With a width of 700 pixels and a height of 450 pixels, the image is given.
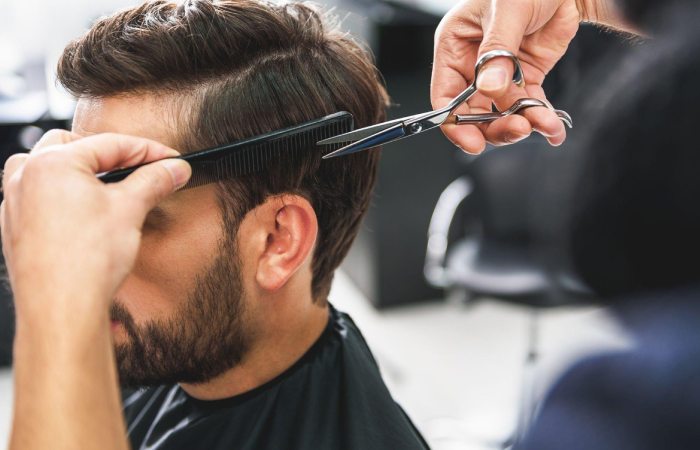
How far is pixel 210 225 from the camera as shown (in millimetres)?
1187

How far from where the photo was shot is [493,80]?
1.04 m

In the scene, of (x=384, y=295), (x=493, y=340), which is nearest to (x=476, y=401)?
(x=493, y=340)

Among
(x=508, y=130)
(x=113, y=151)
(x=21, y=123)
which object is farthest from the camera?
(x=21, y=123)

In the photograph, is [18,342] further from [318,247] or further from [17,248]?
[318,247]

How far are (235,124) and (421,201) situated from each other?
242 centimetres

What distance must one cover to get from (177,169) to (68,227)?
184 millimetres

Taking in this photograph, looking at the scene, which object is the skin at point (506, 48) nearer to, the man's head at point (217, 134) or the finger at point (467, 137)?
the finger at point (467, 137)

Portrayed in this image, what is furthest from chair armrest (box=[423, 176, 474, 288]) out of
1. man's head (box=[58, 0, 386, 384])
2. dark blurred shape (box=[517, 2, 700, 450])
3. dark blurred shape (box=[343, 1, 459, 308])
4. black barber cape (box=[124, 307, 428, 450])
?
dark blurred shape (box=[517, 2, 700, 450])

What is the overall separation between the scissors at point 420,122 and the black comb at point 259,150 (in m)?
0.02

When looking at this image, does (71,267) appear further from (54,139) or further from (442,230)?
(442,230)

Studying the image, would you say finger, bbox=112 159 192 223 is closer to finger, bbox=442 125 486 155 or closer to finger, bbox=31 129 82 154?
finger, bbox=31 129 82 154

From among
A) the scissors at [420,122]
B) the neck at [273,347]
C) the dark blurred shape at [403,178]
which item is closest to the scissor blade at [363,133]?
the scissors at [420,122]

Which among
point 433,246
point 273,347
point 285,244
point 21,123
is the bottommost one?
point 433,246

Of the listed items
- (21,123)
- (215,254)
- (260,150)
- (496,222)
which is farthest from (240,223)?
(21,123)
